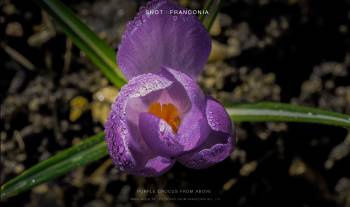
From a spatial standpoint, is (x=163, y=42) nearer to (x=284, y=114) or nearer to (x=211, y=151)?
(x=211, y=151)

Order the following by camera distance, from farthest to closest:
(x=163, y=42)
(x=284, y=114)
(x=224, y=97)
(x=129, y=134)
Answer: (x=224, y=97)
(x=284, y=114)
(x=163, y=42)
(x=129, y=134)

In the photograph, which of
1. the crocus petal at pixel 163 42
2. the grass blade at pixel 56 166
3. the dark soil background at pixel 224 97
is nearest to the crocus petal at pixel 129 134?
the crocus petal at pixel 163 42

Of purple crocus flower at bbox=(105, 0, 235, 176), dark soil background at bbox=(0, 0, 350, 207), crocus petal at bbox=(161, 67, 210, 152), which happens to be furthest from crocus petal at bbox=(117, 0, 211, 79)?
dark soil background at bbox=(0, 0, 350, 207)

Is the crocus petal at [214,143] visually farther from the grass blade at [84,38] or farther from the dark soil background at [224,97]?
the dark soil background at [224,97]

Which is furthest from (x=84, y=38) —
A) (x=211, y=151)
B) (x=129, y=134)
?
(x=211, y=151)

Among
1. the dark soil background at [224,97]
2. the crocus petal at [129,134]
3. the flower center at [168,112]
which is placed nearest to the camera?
the crocus petal at [129,134]

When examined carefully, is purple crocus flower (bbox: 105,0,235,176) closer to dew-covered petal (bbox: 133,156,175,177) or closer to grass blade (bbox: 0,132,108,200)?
dew-covered petal (bbox: 133,156,175,177)

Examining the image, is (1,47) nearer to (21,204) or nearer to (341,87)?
(21,204)
